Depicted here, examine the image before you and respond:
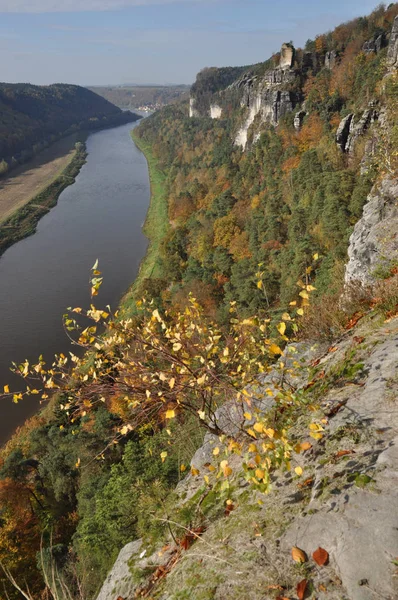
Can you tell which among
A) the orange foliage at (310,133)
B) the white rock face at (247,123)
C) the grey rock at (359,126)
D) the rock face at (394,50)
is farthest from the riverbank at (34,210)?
the rock face at (394,50)

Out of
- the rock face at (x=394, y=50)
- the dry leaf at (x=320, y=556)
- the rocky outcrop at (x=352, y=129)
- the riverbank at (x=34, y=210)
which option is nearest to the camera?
the dry leaf at (x=320, y=556)

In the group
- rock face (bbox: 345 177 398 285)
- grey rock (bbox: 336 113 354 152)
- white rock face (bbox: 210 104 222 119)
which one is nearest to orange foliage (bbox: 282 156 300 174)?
grey rock (bbox: 336 113 354 152)

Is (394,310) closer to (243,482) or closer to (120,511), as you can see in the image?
(243,482)

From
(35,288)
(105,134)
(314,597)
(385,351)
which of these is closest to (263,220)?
(35,288)

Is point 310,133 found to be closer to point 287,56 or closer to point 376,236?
point 287,56

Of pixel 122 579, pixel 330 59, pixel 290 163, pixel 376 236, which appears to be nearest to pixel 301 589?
pixel 122 579

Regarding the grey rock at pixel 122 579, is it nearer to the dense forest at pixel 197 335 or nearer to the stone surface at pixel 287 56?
the dense forest at pixel 197 335

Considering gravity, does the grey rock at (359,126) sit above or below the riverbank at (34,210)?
above
